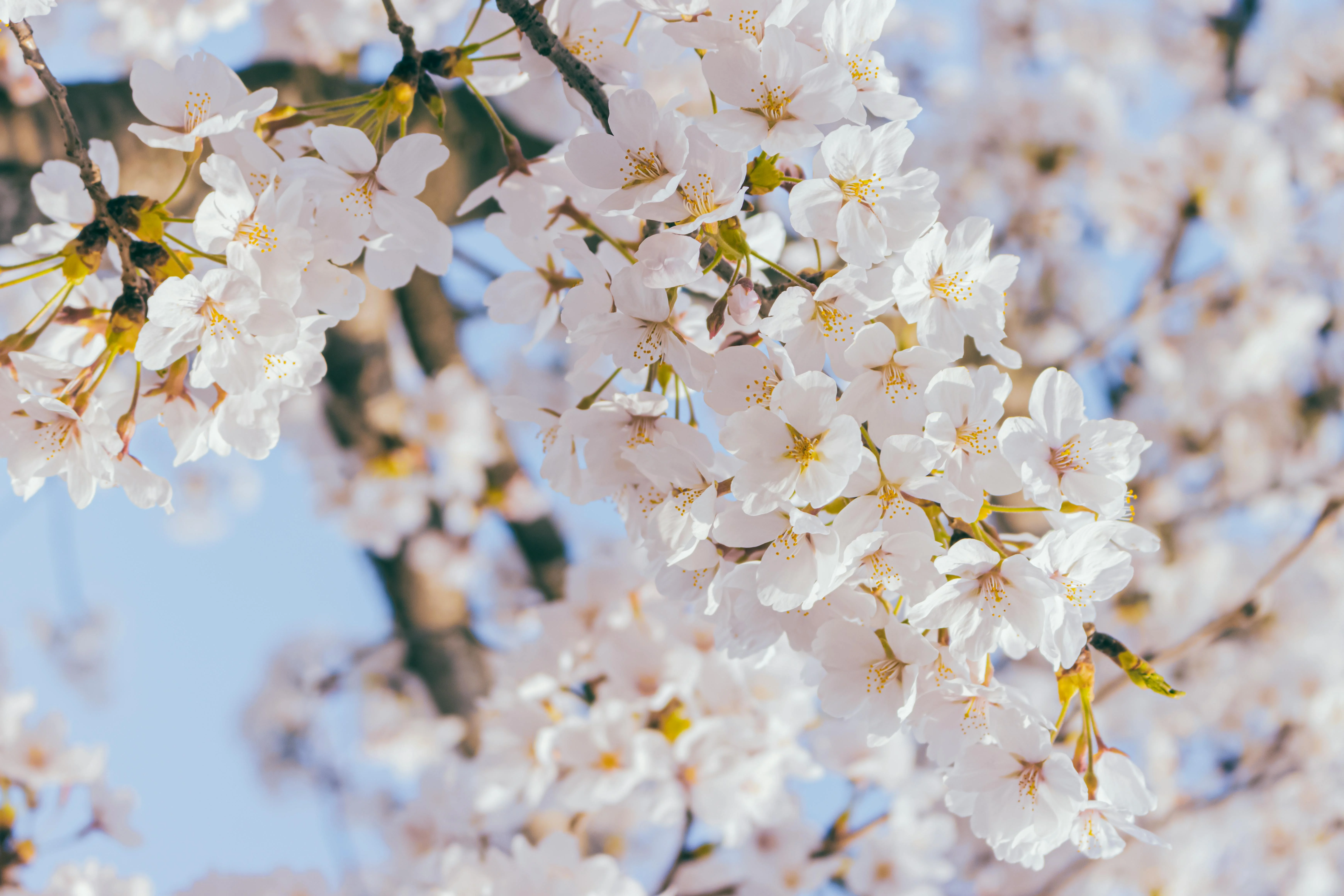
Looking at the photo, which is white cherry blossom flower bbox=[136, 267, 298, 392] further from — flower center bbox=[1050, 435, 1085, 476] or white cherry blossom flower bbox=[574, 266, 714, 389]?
flower center bbox=[1050, 435, 1085, 476]

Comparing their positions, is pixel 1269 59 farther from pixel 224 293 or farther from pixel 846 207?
pixel 224 293

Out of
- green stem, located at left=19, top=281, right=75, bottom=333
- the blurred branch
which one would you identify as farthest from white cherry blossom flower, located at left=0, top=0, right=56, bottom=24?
the blurred branch

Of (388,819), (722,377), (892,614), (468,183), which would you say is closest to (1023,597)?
(892,614)

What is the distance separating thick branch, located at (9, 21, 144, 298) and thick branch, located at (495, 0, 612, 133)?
1.25 ft

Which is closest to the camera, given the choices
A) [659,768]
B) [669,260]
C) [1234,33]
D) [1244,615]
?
[669,260]

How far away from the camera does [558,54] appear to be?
2.41ft

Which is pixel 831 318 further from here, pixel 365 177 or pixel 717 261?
pixel 365 177

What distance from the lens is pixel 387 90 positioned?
2.53 ft

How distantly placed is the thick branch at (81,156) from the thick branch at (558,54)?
0.38m

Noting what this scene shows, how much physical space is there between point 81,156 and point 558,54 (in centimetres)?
42

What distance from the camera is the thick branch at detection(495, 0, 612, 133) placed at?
723mm

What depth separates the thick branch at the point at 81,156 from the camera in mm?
693

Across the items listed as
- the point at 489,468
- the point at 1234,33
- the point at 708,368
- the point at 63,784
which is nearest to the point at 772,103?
the point at 708,368

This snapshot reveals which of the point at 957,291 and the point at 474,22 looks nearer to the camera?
the point at 957,291
